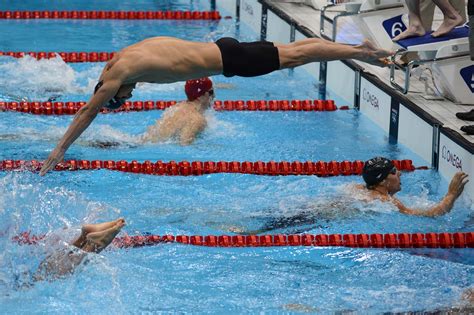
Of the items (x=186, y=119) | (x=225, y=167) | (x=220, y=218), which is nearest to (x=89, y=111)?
(x=220, y=218)

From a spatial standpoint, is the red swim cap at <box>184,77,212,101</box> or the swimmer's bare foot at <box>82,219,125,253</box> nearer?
the swimmer's bare foot at <box>82,219,125,253</box>

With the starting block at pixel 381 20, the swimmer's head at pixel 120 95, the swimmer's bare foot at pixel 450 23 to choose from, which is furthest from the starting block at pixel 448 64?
the swimmer's head at pixel 120 95

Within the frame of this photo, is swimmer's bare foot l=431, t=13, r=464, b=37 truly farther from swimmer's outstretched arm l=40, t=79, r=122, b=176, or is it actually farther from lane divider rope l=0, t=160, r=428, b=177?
swimmer's outstretched arm l=40, t=79, r=122, b=176

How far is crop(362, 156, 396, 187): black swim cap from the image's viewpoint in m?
5.40

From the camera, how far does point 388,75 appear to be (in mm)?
7559

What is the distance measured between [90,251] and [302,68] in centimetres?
520

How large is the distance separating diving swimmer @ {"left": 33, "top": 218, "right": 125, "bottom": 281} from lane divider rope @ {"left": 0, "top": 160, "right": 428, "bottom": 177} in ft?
5.88

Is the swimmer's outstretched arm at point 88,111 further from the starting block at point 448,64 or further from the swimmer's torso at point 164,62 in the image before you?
the starting block at point 448,64

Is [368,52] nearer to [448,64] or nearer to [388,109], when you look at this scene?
[448,64]

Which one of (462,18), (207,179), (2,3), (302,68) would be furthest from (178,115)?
(2,3)

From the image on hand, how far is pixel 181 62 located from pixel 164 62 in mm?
89

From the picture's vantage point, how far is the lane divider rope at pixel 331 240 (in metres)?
5.14

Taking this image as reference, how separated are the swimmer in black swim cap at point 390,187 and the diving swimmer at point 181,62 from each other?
61cm

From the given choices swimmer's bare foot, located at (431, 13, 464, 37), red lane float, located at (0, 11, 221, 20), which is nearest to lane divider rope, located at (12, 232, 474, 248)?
swimmer's bare foot, located at (431, 13, 464, 37)
